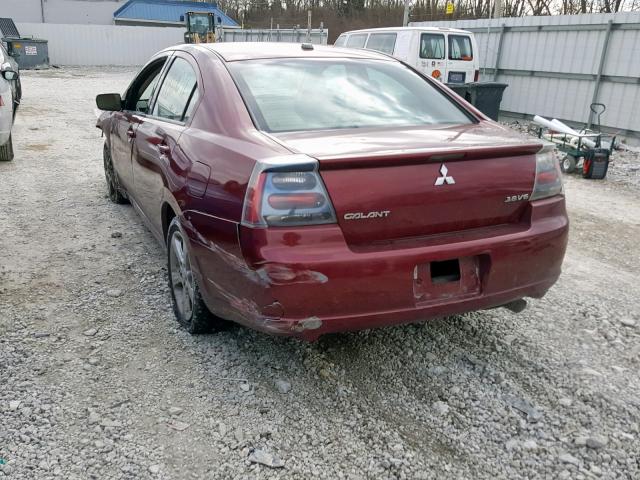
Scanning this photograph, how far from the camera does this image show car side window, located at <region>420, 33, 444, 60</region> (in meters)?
12.2

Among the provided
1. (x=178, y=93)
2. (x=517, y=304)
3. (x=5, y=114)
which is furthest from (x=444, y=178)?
(x=5, y=114)

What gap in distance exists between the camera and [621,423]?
2609 millimetres

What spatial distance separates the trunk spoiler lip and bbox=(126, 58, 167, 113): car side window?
230 centimetres

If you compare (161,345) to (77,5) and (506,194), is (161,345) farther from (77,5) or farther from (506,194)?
(77,5)

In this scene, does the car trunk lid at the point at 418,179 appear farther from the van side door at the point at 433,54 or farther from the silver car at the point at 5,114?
the van side door at the point at 433,54

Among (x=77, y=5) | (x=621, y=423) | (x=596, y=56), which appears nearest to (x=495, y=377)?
(x=621, y=423)

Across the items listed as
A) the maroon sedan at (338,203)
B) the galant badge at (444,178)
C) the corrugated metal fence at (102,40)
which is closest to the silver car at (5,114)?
the maroon sedan at (338,203)

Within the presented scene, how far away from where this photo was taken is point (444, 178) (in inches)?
101

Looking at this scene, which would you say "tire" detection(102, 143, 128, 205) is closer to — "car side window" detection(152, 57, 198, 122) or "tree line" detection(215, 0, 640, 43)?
"car side window" detection(152, 57, 198, 122)

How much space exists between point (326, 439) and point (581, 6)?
109 feet

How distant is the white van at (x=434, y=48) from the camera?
12.2 metres

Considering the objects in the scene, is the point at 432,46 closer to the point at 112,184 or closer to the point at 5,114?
the point at 5,114

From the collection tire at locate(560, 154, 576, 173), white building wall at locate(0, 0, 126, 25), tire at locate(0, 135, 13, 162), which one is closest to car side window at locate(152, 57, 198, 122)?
tire at locate(0, 135, 13, 162)

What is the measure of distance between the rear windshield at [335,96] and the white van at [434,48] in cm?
906
